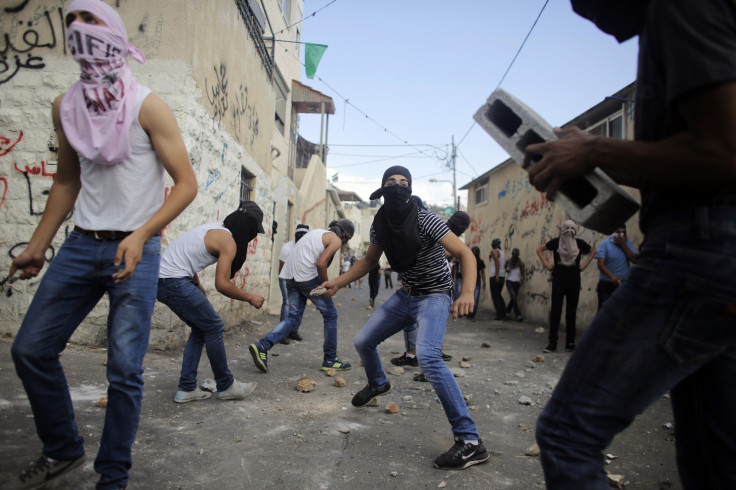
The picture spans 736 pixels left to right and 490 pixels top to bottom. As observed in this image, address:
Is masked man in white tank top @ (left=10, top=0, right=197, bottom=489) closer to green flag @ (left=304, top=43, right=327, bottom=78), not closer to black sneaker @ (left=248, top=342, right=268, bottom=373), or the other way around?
black sneaker @ (left=248, top=342, right=268, bottom=373)

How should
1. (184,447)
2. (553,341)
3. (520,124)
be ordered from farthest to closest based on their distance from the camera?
(553,341) < (184,447) < (520,124)

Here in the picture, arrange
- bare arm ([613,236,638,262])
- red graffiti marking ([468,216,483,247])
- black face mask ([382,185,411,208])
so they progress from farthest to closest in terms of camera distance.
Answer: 1. red graffiti marking ([468,216,483,247])
2. bare arm ([613,236,638,262])
3. black face mask ([382,185,411,208])

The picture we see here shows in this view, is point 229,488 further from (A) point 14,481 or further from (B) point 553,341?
(B) point 553,341

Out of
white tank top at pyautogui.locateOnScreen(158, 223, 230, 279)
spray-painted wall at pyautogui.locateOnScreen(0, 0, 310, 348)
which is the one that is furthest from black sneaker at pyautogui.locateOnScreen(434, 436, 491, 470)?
spray-painted wall at pyautogui.locateOnScreen(0, 0, 310, 348)

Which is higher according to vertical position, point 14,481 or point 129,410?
point 129,410

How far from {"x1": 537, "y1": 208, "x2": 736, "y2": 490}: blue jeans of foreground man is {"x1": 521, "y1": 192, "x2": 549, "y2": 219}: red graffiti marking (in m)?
10.1

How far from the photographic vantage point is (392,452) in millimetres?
3115

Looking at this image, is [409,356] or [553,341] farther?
[553,341]

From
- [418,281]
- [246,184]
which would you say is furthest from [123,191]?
[246,184]

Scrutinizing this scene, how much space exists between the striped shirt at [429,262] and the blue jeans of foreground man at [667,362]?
209 centimetres

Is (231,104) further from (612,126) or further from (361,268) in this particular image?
(612,126)

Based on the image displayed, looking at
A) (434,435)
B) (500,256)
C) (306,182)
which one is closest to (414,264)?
(434,435)

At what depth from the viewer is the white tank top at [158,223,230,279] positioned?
12.5 feet

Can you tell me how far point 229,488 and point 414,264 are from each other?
1783 mm
